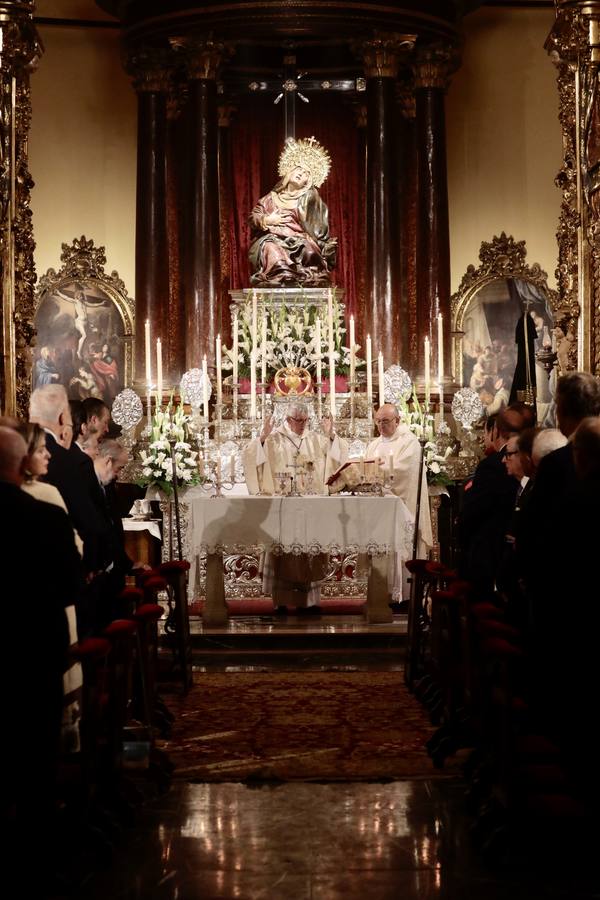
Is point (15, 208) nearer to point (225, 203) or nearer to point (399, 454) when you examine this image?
point (399, 454)

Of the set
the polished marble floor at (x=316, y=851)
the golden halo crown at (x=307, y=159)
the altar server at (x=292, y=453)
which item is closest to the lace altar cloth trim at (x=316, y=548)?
the altar server at (x=292, y=453)

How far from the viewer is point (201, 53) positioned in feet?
51.7

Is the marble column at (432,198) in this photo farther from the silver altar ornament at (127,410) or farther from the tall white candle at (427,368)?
the silver altar ornament at (127,410)

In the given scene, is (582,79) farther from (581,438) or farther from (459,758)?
(581,438)

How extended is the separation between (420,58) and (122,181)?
398cm

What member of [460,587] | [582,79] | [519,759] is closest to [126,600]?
[460,587]

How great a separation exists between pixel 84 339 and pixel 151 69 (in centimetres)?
315

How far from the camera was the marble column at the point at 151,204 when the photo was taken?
1605 centimetres

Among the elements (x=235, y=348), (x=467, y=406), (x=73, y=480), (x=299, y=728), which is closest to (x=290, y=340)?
(x=235, y=348)

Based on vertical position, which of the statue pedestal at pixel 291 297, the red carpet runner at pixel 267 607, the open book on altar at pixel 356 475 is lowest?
the red carpet runner at pixel 267 607

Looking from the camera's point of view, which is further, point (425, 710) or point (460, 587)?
point (425, 710)

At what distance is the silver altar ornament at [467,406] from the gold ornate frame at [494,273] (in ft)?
5.89

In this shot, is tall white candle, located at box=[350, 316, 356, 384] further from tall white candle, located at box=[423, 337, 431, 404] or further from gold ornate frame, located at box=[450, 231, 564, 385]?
gold ornate frame, located at box=[450, 231, 564, 385]

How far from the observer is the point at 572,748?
5.05 meters
